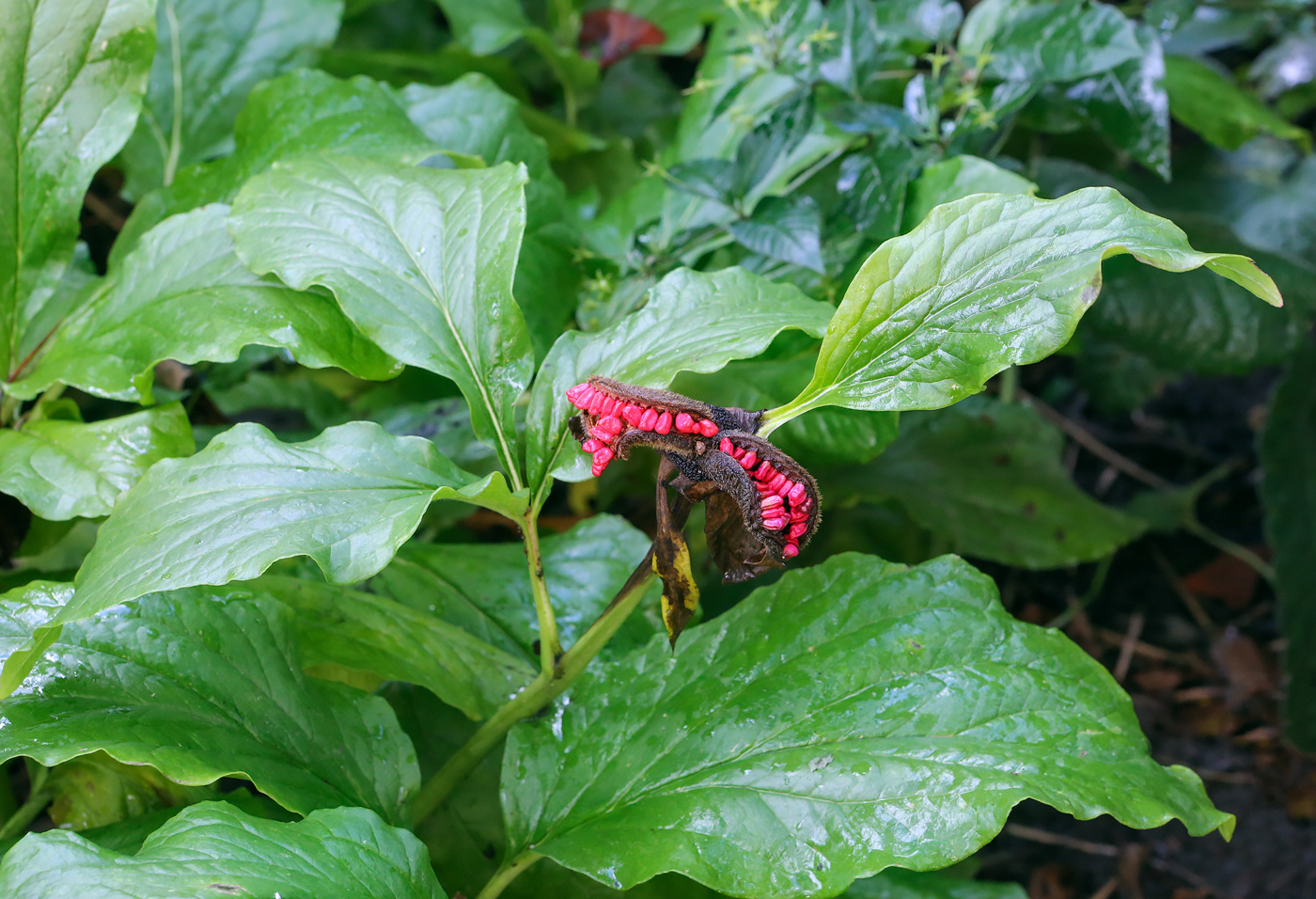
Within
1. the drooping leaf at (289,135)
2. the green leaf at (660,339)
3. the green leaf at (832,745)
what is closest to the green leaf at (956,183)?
the green leaf at (660,339)

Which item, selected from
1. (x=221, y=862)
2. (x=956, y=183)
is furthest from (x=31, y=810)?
(x=956, y=183)

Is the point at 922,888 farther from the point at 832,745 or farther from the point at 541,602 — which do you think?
the point at 541,602

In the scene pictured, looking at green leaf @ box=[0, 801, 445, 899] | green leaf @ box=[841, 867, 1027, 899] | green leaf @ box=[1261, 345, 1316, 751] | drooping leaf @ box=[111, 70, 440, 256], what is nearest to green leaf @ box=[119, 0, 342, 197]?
drooping leaf @ box=[111, 70, 440, 256]

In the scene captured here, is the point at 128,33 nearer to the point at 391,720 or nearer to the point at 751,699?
the point at 391,720

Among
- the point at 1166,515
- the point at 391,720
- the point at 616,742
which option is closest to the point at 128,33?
the point at 391,720

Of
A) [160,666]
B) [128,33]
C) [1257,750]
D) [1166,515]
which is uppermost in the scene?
[128,33]

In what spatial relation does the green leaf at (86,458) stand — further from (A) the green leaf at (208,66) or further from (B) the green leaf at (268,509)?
(A) the green leaf at (208,66)
